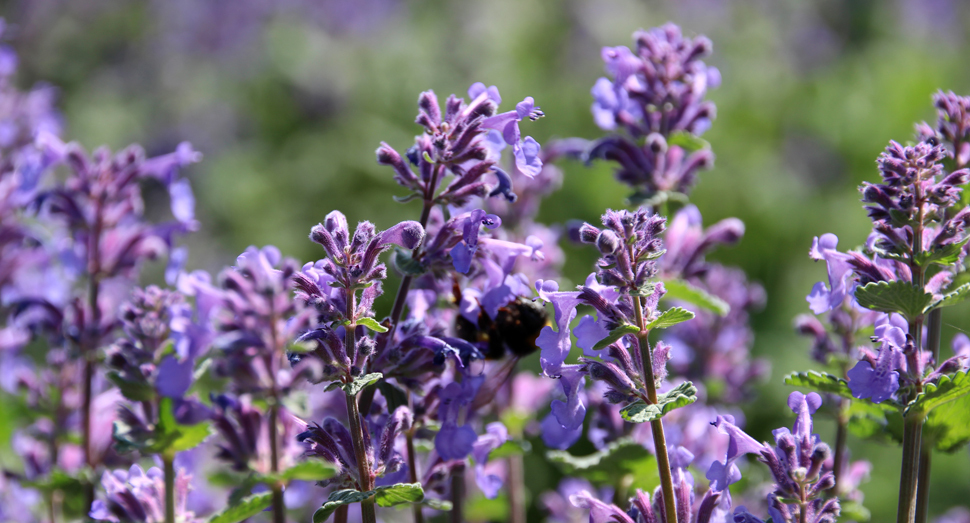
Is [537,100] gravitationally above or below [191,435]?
above

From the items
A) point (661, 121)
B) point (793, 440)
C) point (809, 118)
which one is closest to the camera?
point (793, 440)

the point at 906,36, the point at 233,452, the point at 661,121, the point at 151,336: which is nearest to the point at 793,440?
the point at 661,121

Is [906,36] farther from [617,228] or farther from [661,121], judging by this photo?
[617,228]

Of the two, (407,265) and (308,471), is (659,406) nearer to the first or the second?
(407,265)

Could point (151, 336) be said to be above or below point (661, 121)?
below

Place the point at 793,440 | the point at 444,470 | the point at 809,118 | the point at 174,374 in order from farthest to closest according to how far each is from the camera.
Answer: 1. the point at 809,118
2. the point at 174,374
3. the point at 444,470
4. the point at 793,440

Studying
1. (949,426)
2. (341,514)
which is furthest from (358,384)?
(949,426)
